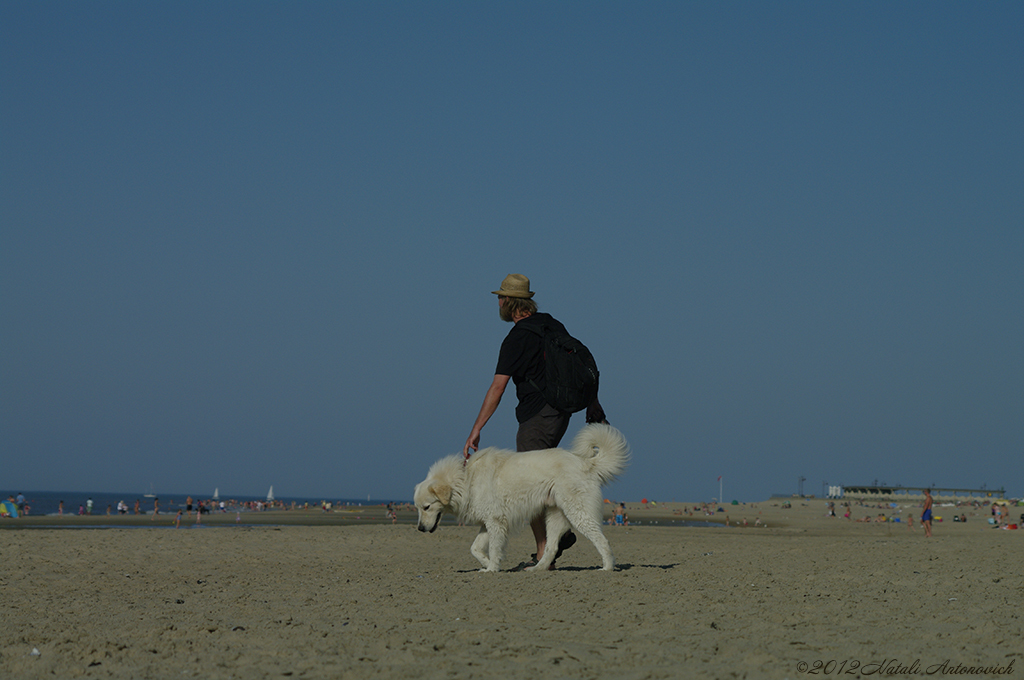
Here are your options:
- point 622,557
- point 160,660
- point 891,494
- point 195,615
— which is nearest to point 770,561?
point 622,557

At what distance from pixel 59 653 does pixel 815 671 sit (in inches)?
141

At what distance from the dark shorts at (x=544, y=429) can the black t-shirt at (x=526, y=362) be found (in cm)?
6

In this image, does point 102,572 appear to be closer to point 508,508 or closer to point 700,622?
point 508,508

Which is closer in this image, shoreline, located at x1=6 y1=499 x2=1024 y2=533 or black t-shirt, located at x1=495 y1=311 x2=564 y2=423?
black t-shirt, located at x1=495 y1=311 x2=564 y2=423

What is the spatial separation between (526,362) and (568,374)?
40cm

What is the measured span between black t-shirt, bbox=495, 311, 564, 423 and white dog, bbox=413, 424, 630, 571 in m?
0.55

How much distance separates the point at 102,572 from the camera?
9188 mm

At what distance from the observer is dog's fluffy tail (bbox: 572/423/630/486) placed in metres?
7.12

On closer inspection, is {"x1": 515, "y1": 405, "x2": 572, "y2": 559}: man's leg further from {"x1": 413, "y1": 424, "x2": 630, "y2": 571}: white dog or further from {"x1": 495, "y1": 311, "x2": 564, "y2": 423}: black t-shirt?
{"x1": 413, "y1": 424, "x2": 630, "y2": 571}: white dog

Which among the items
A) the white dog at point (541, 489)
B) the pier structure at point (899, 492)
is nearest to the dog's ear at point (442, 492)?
the white dog at point (541, 489)
